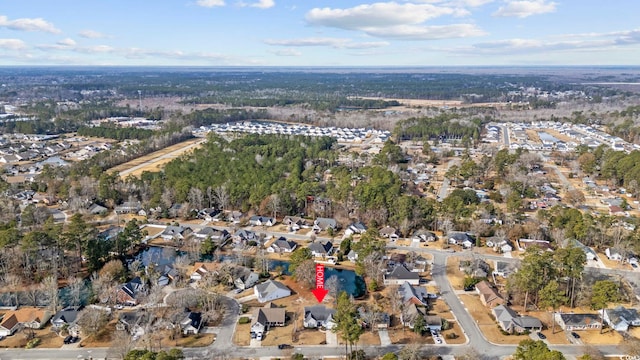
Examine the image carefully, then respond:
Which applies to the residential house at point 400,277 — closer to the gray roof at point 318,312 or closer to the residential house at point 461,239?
the gray roof at point 318,312

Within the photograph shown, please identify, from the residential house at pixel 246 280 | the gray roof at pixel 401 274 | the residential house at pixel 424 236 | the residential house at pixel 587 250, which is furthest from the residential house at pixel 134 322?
the residential house at pixel 587 250

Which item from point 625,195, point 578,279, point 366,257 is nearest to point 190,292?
point 366,257

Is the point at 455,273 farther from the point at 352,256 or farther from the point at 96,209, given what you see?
the point at 96,209

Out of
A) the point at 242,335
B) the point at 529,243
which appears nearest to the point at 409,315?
the point at 242,335

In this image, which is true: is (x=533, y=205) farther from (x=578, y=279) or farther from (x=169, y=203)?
(x=169, y=203)

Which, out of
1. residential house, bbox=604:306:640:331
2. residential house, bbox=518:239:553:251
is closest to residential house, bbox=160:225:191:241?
residential house, bbox=518:239:553:251

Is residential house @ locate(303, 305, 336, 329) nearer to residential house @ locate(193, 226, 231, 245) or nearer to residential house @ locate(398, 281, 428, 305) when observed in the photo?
residential house @ locate(398, 281, 428, 305)
